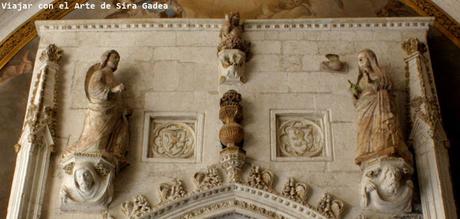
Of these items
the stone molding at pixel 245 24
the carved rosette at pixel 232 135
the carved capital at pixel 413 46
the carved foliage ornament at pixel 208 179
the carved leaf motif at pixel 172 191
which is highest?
the stone molding at pixel 245 24

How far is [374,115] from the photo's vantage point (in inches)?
315

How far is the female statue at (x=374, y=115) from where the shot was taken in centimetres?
773

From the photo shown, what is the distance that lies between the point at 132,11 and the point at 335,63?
9.25ft

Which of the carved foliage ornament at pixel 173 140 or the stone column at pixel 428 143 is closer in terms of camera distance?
the stone column at pixel 428 143

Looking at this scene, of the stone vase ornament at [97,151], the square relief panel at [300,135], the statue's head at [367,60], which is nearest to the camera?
the stone vase ornament at [97,151]

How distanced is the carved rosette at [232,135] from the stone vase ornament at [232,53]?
0.89 ft

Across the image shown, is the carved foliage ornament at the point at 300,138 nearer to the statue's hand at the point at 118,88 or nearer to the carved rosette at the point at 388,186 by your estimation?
the carved rosette at the point at 388,186

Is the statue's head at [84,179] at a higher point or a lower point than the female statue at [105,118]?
lower

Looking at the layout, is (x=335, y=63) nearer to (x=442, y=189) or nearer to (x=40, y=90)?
(x=442, y=189)

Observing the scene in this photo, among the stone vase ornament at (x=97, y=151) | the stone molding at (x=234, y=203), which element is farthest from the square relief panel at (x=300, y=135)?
the stone vase ornament at (x=97, y=151)

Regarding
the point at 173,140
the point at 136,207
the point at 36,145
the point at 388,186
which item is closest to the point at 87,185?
the point at 136,207

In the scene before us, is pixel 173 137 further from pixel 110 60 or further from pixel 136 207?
pixel 110 60

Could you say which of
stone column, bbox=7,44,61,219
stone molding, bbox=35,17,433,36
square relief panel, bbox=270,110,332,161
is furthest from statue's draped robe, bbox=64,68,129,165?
square relief panel, bbox=270,110,332,161

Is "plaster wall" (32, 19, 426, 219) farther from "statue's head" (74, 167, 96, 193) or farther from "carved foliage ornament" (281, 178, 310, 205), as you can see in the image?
"statue's head" (74, 167, 96, 193)
